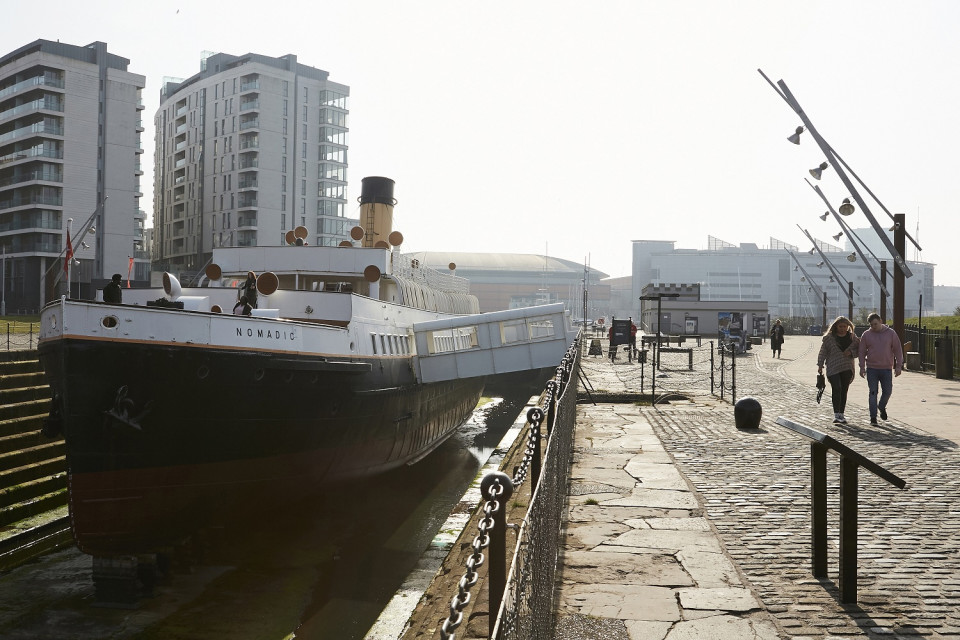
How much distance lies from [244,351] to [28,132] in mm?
64950

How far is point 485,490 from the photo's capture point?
10.3 feet

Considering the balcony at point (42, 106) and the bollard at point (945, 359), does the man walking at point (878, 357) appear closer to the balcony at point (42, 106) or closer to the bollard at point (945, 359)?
the bollard at point (945, 359)

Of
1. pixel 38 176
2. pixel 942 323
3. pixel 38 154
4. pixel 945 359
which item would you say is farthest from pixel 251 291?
pixel 38 154

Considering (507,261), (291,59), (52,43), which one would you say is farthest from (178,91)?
(507,261)

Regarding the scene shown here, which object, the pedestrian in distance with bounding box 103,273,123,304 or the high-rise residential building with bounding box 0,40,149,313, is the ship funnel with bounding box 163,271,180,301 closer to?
the pedestrian in distance with bounding box 103,273,123,304

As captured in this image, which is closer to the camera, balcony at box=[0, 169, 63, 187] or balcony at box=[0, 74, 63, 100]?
balcony at box=[0, 74, 63, 100]

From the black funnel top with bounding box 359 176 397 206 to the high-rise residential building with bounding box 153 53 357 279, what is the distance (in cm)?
5528

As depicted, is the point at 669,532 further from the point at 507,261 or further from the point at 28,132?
the point at 507,261

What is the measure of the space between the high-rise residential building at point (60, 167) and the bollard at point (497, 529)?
216 feet

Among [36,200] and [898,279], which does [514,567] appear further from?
[36,200]

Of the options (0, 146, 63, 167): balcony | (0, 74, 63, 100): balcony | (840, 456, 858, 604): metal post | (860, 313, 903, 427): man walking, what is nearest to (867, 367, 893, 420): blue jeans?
(860, 313, 903, 427): man walking

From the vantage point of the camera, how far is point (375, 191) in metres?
23.8

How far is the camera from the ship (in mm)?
10320

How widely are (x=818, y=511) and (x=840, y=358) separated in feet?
28.7
